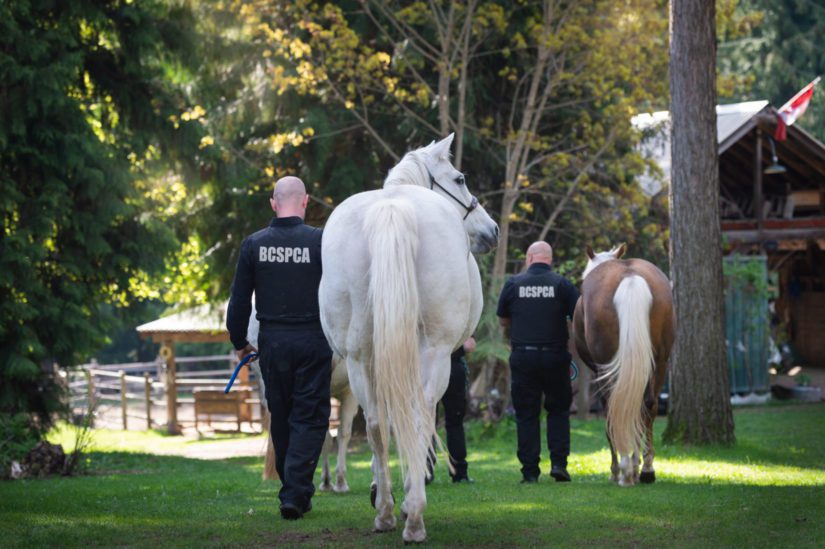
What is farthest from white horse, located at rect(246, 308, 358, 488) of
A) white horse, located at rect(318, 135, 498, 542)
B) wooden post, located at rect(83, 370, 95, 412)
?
wooden post, located at rect(83, 370, 95, 412)

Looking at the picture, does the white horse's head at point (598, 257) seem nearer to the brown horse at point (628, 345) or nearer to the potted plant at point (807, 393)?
the brown horse at point (628, 345)

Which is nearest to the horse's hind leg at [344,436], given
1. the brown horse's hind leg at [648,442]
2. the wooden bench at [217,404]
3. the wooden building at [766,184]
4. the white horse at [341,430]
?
the white horse at [341,430]

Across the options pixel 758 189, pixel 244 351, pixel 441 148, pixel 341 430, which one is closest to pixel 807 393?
pixel 758 189

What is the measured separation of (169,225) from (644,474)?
12.6 meters

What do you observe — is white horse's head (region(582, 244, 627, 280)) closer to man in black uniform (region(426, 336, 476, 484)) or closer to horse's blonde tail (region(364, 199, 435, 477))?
man in black uniform (region(426, 336, 476, 484))

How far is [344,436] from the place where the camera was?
29.7 ft

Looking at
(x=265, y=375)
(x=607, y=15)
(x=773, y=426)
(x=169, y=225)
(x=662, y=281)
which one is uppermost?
(x=607, y=15)

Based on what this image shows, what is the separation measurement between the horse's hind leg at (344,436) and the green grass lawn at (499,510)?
0.16m

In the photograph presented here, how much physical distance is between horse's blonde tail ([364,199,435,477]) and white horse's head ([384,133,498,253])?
151 centimetres

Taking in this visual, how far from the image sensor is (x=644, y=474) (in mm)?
8469

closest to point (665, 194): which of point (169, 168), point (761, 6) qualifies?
point (169, 168)

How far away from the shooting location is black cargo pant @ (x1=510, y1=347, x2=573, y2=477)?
349 inches

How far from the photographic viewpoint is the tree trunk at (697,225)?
11219mm

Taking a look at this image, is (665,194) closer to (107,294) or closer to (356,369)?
(107,294)
